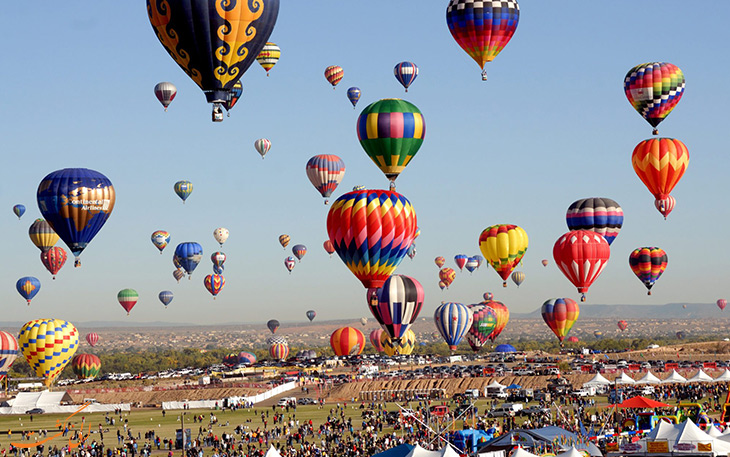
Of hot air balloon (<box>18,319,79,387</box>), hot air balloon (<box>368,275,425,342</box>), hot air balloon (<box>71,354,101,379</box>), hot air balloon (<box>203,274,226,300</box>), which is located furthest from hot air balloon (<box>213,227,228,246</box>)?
hot air balloon (<box>368,275,425,342</box>)

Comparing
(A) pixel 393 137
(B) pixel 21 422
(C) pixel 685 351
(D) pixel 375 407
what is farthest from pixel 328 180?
(C) pixel 685 351

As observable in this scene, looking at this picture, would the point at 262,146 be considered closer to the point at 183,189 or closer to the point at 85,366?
the point at 183,189

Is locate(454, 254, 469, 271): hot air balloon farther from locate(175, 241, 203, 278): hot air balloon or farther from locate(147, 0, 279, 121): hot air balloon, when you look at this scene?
locate(147, 0, 279, 121): hot air balloon

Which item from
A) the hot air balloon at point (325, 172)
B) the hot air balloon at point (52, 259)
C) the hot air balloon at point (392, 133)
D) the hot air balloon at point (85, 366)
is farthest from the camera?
the hot air balloon at point (85, 366)

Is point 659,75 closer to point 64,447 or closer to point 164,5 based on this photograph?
point 164,5

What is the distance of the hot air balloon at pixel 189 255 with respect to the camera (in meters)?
102

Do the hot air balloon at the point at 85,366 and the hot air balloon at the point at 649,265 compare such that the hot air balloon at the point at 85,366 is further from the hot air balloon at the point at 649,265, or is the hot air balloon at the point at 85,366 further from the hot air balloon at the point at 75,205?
the hot air balloon at the point at 649,265

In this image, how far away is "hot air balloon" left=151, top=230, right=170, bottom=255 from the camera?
106m

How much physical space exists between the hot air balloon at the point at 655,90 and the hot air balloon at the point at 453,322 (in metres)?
17.4

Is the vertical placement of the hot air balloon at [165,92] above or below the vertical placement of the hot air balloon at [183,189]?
above

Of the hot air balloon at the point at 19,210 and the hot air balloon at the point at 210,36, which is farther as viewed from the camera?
the hot air balloon at the point at 19,210

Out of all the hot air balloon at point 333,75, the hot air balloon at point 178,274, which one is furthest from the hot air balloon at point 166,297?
the hot air balloon at point 333,75

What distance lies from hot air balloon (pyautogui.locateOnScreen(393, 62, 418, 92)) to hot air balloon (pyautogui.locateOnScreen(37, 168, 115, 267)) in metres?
25.1

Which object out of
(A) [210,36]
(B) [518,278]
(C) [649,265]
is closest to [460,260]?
(B) [518,278]
